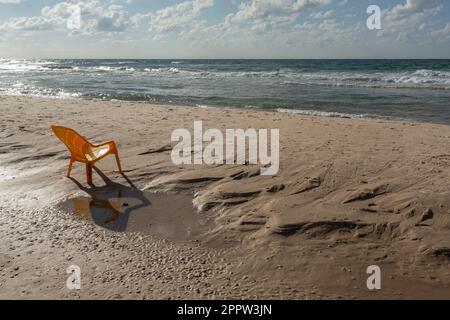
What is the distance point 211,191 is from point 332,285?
2110 mm

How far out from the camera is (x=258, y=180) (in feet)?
16.6

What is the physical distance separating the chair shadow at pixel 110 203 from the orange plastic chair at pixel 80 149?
27cm

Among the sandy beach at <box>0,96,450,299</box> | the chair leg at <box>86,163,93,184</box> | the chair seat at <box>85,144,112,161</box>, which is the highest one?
the chair seat at <box>85,144,112,161</box>

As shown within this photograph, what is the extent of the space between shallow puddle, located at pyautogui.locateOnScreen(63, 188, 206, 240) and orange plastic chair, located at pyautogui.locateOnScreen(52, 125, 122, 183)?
46cm

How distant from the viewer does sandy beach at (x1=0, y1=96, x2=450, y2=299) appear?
3.12 metres

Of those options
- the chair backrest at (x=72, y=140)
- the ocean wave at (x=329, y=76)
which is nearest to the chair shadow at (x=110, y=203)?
the chair backrest at (x=72, y=140)

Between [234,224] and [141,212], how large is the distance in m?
1.10

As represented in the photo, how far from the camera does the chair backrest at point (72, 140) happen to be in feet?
17.1

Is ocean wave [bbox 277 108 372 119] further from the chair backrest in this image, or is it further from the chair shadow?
the chair backrest

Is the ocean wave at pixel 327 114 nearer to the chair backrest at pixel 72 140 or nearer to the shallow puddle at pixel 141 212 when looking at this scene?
the shallow puddle at pixel 141 212

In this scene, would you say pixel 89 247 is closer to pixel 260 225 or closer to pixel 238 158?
pixel 260 225

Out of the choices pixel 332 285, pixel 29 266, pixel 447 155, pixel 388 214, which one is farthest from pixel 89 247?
pixel 447 155

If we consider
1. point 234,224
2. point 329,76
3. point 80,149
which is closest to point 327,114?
point 80,149

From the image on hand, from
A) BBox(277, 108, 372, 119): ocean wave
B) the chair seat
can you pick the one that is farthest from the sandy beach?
BBox(277, 108, 372, 119): ocean wave
